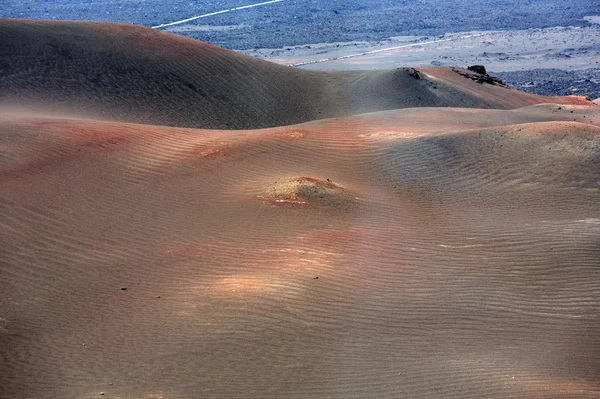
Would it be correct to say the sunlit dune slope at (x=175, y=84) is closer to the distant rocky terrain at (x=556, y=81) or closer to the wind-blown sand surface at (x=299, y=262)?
the wind-blown sand surface at (x=299, y=262)

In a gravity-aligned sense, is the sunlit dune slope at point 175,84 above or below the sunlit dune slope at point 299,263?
above

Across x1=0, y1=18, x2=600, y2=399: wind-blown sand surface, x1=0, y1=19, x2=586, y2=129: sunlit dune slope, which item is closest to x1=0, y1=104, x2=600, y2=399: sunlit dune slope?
x1=0, y1=18, x2=600, y2=399: wind-blown sand surface

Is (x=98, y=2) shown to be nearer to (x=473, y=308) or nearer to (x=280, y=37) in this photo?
(x=280, y=37)

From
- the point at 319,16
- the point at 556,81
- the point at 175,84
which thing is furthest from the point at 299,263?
the point at 319,16

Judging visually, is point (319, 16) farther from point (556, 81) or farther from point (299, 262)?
point (299, 262)

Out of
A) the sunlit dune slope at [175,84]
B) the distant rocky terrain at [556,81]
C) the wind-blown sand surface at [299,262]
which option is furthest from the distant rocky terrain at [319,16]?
the wind-blown sand surface at [299,262]
